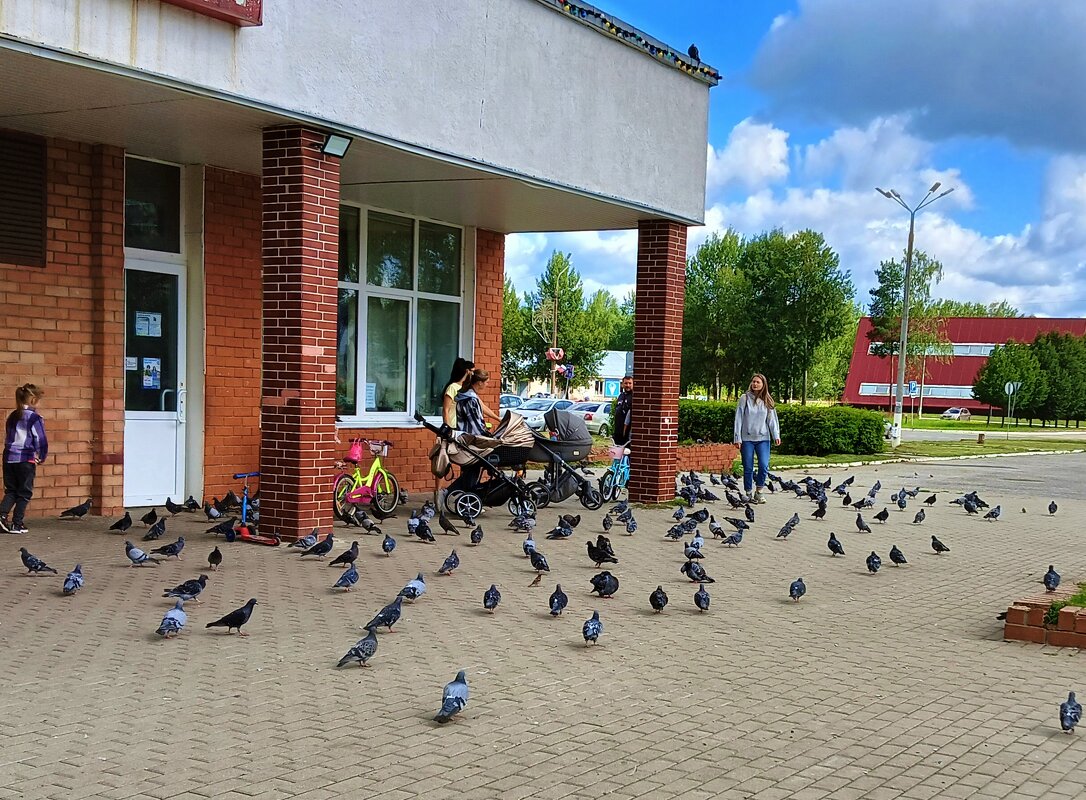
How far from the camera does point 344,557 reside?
368 inches

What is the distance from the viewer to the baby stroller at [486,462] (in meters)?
12.8

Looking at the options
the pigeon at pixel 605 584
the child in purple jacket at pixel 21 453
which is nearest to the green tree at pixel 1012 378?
the pigeon at pixel 605 584

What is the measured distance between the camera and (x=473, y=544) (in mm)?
11492

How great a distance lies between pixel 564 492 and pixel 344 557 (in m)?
5.31

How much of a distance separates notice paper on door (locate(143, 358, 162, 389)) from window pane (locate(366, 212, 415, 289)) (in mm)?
3582

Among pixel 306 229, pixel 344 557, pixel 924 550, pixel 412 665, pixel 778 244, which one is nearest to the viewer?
pixel 412 665

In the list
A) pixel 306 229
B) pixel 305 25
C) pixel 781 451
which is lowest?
pixel 781 451

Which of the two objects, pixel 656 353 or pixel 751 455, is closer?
pixel 656 353

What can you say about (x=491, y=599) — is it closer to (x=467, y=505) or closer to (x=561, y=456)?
(x=467, y=505)

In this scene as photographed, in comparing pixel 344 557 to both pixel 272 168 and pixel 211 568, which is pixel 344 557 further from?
pixel 272 168

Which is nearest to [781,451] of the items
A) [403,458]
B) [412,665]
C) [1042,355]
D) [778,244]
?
[403,458]

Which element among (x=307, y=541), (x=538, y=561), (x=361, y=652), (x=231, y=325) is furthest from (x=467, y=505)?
(x=361, y=652)

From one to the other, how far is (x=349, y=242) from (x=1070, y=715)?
38.0 ft

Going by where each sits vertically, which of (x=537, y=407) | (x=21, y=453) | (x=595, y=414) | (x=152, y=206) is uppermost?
(x=152, y=206)
